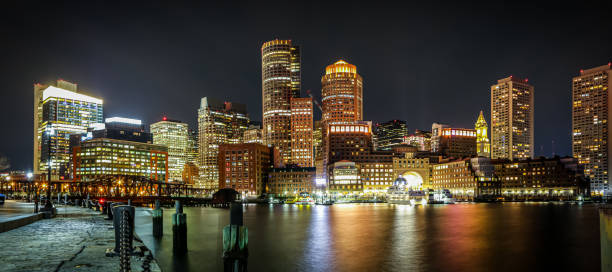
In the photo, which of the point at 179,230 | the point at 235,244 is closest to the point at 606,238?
the point at 235,244

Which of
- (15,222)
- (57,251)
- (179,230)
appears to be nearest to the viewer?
(57,251)

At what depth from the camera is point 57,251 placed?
24.7 metres

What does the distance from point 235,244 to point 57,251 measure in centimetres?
1168

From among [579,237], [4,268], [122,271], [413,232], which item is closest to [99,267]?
[4,268]

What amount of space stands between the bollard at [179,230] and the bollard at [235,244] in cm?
1587

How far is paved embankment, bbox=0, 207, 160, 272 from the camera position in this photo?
20844 mm

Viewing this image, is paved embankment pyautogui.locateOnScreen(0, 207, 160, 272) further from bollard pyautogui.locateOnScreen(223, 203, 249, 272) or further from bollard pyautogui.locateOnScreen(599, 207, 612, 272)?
bollard pyautogui.locateOnScreen(599, 207, 612, 272)

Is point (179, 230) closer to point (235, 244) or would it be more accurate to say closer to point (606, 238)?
point (235, 244)

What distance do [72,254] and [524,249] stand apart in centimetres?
4531

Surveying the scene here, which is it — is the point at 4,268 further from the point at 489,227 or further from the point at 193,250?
the point at 489,227

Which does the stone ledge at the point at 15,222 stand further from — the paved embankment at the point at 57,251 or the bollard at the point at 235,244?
the bollard at the point at 235,244

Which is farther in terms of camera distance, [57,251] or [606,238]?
[57,251]

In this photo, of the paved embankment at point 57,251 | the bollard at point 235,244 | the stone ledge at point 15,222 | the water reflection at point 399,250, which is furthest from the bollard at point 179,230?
the bollard at point 235,244

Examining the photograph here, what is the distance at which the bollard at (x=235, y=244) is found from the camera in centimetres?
2036
